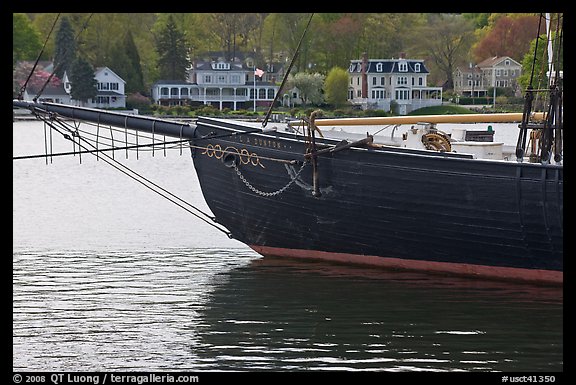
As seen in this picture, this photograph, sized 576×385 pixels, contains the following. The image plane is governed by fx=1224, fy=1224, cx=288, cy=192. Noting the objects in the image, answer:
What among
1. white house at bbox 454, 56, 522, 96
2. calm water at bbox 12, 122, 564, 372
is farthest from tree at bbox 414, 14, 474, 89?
calm water at bbox 12, 122, 564, 372

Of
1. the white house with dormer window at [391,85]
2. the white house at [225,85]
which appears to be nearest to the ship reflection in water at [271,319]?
the white house with dormer window at [391,85]

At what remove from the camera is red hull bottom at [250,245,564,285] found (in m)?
17.1

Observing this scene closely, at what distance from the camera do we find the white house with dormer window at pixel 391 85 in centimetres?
9444

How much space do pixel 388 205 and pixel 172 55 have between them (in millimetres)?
86095

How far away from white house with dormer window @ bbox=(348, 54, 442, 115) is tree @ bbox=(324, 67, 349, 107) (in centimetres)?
346

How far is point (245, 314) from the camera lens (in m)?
15.9

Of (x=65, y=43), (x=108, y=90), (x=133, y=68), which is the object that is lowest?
(x=108, y=90)

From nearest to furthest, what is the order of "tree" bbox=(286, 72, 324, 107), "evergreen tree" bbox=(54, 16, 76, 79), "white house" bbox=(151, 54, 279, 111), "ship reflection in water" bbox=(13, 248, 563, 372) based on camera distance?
"ship reflection in water" bbox=(13, 248, 563, 372), "tree" bbox=(286, 72, 324, 107), "evergreen tree" bbox=(54, 16, 76, 79), "white house" bbox=(151, 54, 279, 111)

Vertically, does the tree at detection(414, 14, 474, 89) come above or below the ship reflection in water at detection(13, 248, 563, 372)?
above

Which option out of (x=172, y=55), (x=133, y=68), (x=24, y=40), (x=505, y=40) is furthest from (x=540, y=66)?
(x=24, y=40)

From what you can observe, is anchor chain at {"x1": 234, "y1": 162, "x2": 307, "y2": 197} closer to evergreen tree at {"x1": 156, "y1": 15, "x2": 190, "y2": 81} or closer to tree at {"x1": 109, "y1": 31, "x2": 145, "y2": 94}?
tree at {"x1": 109, "y1": 31, "x2": 145, "y2": 94}

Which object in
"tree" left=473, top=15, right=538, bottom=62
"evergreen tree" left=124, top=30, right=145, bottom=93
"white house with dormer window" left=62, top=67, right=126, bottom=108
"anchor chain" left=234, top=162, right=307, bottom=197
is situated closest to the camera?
"anchor chain" left=234, top=162, right=307, bottom=197

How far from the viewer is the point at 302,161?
1828 cm

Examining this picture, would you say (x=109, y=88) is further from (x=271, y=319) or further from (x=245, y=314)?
(x=271, y=319)
